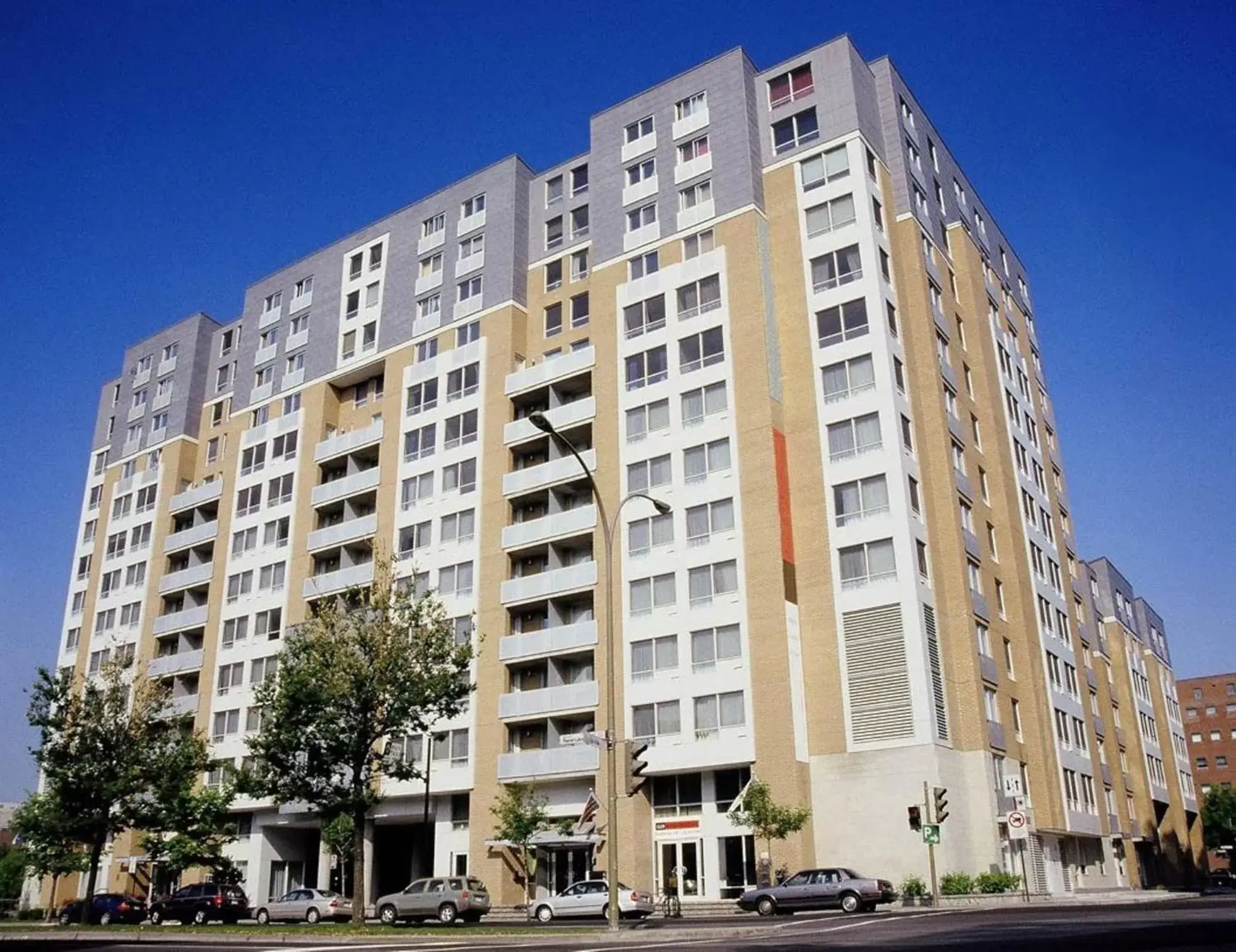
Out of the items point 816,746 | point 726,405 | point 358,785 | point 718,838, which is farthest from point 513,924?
point 726,405

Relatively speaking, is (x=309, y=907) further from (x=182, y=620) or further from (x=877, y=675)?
(x=182, y=620)

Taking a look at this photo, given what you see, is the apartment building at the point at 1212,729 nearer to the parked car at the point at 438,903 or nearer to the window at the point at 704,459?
the window at the point at 704,459

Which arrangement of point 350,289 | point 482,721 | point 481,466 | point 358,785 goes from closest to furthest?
point 358,785 → point 482,721 → point 481,466 → point 350,289

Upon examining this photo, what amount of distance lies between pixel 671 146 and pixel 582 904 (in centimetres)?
3852

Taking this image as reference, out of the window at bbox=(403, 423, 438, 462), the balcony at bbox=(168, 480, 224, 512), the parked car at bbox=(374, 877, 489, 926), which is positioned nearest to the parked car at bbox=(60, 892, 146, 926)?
the parked car at bbox=(374, 877, 489, 926)

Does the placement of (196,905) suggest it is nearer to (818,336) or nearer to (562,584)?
(562,584)

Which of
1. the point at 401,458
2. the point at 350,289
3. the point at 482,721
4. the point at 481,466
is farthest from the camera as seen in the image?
the point at 350,289

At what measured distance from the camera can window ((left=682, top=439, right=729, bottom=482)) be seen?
52.2 meters

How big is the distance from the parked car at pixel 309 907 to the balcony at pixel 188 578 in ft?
96.8

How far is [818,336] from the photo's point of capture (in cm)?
5303

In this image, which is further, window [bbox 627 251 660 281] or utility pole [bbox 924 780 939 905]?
window [bbox 627 251 660 281]

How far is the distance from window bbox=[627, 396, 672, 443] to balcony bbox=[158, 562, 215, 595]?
1284 inches

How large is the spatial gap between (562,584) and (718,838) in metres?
14.2

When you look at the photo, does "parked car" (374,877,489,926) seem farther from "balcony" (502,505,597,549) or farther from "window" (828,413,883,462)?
"window" (828,413,883,462)
